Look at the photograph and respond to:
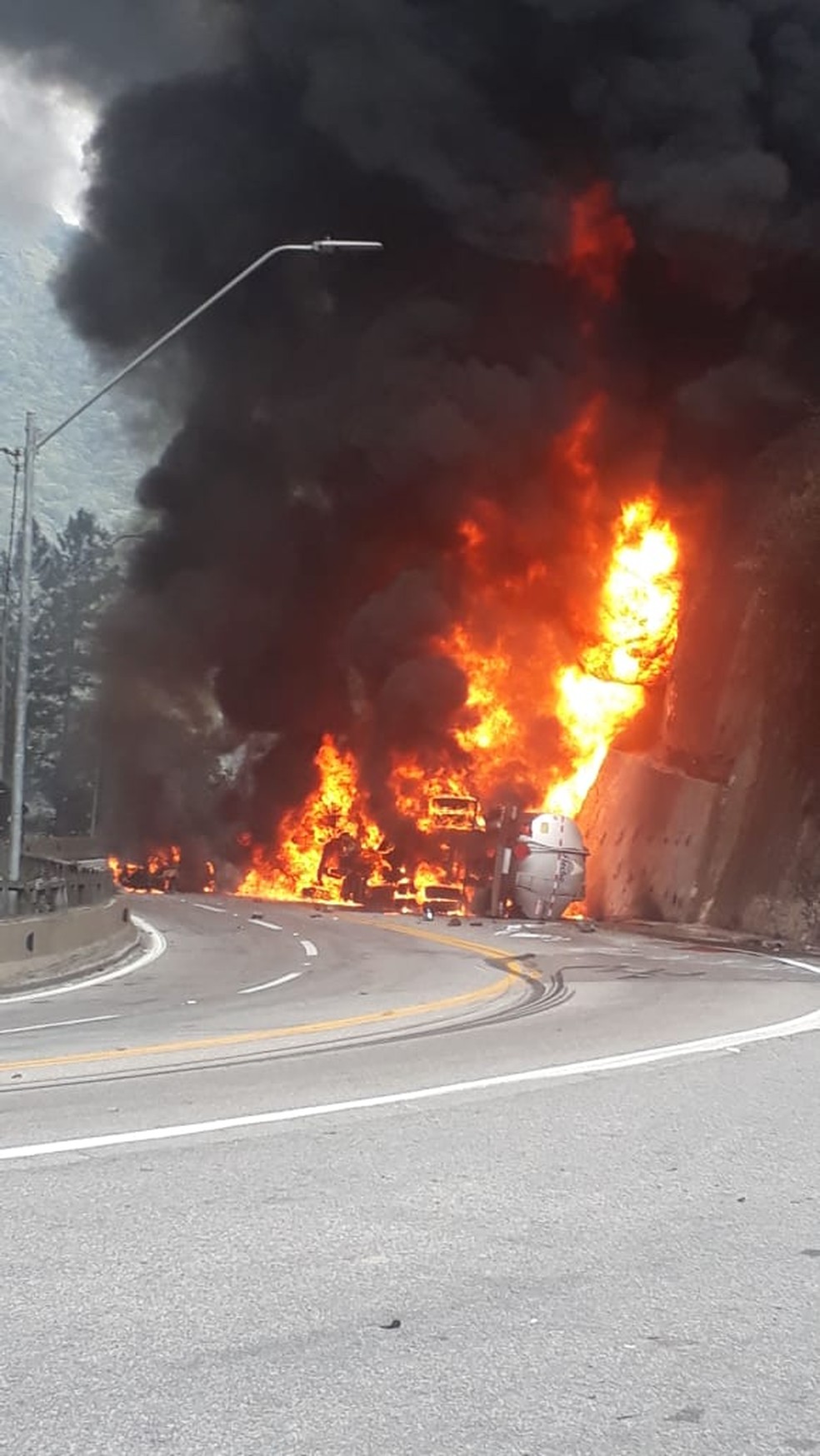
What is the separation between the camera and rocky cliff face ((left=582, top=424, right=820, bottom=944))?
27.3 m

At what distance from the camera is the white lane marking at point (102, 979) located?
14.6 m

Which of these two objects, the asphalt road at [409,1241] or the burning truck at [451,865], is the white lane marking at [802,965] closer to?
the asphalt road at [409,1241]

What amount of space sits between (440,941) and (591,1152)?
647 inches

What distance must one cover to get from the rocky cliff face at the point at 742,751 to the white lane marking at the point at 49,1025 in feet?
52.6

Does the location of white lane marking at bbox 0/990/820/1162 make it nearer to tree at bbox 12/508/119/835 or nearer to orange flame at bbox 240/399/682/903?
orange flame at bbox 240/399/682/903

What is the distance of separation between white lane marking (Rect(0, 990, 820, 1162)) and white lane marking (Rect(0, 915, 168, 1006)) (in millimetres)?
6584

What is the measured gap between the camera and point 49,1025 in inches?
475

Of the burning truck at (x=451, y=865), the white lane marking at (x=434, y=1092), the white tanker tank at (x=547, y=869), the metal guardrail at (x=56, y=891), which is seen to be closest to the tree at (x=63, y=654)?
the burning truck at (x=451, y=865)

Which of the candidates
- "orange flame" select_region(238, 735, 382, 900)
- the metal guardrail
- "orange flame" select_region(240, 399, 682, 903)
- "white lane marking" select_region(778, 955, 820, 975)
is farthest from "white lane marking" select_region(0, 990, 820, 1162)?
"orange flame" select_region(238, 735, 382, 900)

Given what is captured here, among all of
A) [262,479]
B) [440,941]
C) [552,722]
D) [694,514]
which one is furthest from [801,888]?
[262,479]

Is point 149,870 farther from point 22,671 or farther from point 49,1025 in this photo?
point 49,1025

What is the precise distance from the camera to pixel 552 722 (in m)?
41.9

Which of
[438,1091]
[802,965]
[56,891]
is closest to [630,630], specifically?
[802,965]

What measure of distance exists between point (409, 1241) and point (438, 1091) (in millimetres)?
3130
